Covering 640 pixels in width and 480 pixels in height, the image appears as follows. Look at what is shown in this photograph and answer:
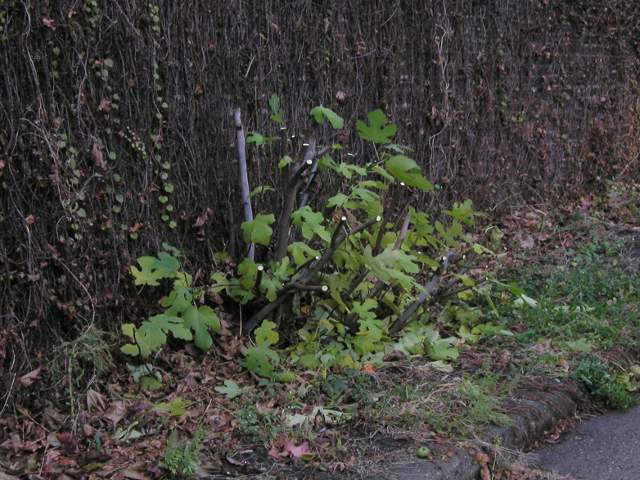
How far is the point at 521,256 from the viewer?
6.84 m

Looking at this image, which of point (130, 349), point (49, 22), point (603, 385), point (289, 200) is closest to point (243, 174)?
point (289, 200)

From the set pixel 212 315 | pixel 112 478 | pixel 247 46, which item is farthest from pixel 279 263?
pixel 112 478

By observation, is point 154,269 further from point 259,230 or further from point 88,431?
point 88,431

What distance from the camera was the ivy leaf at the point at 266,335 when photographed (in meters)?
4.32

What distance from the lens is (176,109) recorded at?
4426 mm

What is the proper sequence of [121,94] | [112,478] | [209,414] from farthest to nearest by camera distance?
[121,94]
[209,414]
[112,478]

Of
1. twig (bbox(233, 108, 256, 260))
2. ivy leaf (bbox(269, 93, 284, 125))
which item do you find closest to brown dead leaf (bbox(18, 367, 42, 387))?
twig (bbox(233, 108, 256, 260))

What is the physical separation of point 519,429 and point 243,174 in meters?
2.04

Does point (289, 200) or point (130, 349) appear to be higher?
point (289, 200)

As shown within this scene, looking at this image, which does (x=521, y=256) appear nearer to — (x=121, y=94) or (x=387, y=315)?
(x=387, y=315)

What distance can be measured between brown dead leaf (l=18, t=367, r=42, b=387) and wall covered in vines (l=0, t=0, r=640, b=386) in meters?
0.06

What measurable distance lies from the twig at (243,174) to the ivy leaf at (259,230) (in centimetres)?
27

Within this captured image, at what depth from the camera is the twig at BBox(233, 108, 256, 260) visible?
468cm

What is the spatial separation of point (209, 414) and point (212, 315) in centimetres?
56
